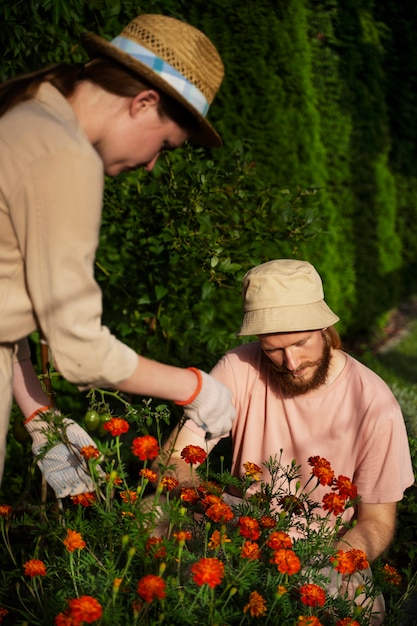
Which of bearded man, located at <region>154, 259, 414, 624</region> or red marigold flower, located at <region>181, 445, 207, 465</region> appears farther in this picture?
bearded man, located at <region>154, 259, 414, 624</region>

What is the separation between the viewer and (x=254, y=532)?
1.70 m

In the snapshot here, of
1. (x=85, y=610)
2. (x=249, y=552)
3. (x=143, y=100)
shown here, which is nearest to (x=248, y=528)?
(x=249, y=552)

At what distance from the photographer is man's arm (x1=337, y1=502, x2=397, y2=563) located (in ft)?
7.38

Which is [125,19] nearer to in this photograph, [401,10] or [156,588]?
[156,588]

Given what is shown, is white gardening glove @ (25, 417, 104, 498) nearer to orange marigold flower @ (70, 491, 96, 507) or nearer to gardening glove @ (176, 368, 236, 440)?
orange marigold flower @ (70, 491, 96, 507)

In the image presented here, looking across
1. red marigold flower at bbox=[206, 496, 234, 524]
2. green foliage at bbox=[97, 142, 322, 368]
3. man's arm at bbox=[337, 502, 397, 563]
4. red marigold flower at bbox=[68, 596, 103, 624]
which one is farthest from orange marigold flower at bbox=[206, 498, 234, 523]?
green foliage at bbox=[97, 142, 322, 368]

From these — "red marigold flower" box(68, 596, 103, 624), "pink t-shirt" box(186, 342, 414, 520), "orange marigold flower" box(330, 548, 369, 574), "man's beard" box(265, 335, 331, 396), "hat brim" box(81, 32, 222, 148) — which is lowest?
"pink t-shirt" box(186, 342, 414, 520)

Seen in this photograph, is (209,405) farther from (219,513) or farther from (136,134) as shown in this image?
(136,134)

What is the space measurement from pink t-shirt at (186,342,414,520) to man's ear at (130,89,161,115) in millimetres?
1218

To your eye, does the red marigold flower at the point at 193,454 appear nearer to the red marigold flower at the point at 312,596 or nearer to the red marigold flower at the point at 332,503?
the red marigold flower at the point at 332,503

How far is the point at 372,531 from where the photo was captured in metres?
2.33

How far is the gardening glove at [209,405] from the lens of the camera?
5.54 ft

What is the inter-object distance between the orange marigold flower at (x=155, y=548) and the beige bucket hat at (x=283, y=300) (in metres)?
0.89

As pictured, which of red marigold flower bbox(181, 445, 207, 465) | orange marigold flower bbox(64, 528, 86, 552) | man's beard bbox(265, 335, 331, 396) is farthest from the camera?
man's beard bbox(265, 335, 331, 396)
